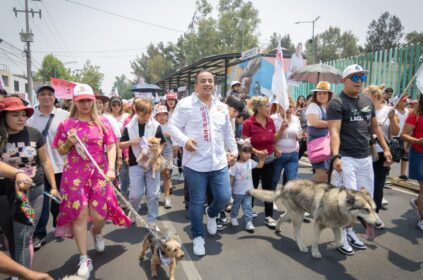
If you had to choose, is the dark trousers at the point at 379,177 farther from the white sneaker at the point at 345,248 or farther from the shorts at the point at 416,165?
the white sneaker at the point at 345,248

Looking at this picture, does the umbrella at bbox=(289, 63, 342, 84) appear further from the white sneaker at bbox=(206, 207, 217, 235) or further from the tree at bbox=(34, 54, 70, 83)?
the tree at bbox=(34, 54, 70, 83)

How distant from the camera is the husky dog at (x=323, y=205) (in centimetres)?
352

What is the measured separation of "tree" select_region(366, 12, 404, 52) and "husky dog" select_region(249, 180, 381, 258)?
70.7 m

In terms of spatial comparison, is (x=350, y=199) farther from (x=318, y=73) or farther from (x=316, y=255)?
(x=318, y=73)

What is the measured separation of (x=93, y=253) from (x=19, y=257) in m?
1.26

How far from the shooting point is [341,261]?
149 inches

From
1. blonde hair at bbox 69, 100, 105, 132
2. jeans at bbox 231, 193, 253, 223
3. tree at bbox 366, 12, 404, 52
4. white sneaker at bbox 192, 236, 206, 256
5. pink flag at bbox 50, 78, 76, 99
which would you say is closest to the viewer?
blonde hair at bbox 69, 100, 105, 132

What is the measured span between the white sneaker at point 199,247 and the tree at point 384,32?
71.6m

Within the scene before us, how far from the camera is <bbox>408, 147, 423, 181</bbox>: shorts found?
4539 mm

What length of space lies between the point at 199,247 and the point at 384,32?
2993 inches

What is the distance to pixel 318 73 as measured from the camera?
10484 mm

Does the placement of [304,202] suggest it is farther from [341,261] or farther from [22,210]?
[22,210]

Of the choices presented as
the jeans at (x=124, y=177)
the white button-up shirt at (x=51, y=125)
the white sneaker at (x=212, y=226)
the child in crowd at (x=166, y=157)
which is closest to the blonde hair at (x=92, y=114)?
the white button-up shirt at (x=51, y=125)

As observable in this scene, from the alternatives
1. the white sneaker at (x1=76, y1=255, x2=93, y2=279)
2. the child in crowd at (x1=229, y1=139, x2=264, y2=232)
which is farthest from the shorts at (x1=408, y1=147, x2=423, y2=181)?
the white sneaker at (x1=76, y1=255, x2=93, y2=279)
